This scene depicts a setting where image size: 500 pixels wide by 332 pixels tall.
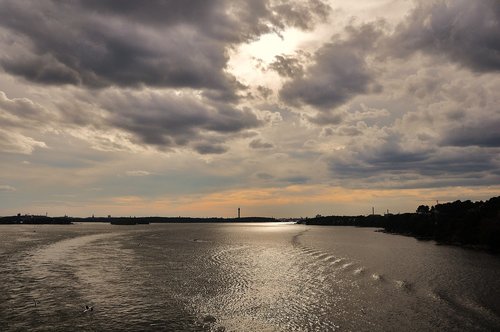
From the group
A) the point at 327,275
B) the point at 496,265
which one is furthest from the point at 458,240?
the point at 327,275

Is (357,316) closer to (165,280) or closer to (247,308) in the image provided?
(247,308)

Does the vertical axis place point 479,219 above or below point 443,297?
above

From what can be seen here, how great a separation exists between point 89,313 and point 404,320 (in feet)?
108

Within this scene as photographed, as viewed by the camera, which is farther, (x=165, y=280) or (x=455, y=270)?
(x=455, y=270)

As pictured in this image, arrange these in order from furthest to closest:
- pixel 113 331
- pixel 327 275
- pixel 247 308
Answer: pixel 327 275
pixel 247 308
pixel 113 331

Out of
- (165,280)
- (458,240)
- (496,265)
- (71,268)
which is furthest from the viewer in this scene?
(458,240)

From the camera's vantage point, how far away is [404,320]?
3756cm

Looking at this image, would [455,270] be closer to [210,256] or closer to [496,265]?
[496,265]

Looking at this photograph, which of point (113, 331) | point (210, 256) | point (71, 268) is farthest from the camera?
point (210, 256)

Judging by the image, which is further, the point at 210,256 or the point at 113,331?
the point at 210,256

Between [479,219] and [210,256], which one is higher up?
[479,219]

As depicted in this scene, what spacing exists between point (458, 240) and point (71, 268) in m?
121

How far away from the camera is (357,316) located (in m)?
39.0

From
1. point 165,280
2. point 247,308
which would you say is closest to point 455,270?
point 247,308
